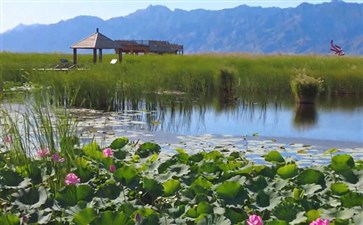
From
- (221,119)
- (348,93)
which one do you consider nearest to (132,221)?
(221,119)

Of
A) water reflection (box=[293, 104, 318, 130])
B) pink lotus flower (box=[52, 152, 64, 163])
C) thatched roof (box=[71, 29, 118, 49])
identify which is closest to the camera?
pink lotus flower (box=[52, 152, 64, 163])

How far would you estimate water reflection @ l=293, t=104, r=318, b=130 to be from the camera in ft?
32.3

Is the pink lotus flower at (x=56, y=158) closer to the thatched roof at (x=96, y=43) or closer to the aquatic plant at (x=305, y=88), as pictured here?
the aquatic plant at (x=305, y=88)

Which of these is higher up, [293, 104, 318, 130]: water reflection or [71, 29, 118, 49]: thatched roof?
[71, 29, 118, 49]: thatched roof

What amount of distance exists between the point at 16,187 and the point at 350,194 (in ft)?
5.37

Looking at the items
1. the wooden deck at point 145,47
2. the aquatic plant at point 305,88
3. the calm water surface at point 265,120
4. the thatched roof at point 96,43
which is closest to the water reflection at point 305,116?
the calm water surface at point 265,120

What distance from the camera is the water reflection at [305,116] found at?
32.3 ft

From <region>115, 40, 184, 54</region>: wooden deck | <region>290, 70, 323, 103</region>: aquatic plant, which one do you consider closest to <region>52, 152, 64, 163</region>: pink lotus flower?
<region>290, 70, 323, 103</region>: aquatic plant

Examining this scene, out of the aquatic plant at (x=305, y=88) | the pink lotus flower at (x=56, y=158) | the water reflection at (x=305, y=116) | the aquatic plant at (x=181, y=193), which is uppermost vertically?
the pink lotus flower at (x=56, y=158)

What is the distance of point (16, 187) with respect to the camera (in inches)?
124

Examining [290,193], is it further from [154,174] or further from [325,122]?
[325,122]

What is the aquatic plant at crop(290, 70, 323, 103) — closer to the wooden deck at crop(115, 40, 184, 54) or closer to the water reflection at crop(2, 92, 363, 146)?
the water reflection at crop(2, 92, 363, 146)

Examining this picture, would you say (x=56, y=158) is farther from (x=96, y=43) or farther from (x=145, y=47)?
(x=145, y=47)

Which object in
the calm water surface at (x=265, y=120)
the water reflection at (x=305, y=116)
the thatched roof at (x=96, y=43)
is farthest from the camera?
the thatched roof at (x=96, y=43)
